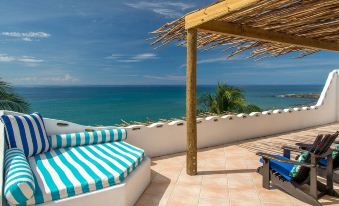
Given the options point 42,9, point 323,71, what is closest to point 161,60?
point 42,9

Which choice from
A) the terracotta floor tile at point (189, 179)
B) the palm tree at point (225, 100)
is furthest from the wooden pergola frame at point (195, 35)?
the palm tree at point (225, 100)

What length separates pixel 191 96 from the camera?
197 inches

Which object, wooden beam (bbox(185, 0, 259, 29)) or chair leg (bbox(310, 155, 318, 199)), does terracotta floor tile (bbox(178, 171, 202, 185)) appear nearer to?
chair leg (bbox(310, 155, 318, 199))

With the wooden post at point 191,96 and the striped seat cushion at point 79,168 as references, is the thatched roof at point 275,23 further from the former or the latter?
the striped seat cushion at point 79,168

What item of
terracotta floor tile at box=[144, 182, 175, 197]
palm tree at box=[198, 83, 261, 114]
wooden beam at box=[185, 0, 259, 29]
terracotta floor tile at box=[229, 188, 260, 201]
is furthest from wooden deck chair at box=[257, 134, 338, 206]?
palm tree at box=[198, 83, 261, 114]

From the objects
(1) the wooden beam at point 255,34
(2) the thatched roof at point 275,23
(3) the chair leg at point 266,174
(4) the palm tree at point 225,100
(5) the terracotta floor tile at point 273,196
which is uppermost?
(2) the thatched roof at point 275,23

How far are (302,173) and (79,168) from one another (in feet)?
9.64

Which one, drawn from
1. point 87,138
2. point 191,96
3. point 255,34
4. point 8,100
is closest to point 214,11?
point 255,34

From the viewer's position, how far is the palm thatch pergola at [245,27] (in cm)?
405

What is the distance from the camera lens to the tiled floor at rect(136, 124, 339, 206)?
4020mm

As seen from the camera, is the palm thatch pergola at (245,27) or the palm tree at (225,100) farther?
the palm tree at (225,100)

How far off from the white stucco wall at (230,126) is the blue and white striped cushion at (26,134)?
45 cm

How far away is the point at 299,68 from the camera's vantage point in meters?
79.4

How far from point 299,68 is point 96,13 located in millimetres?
55246
